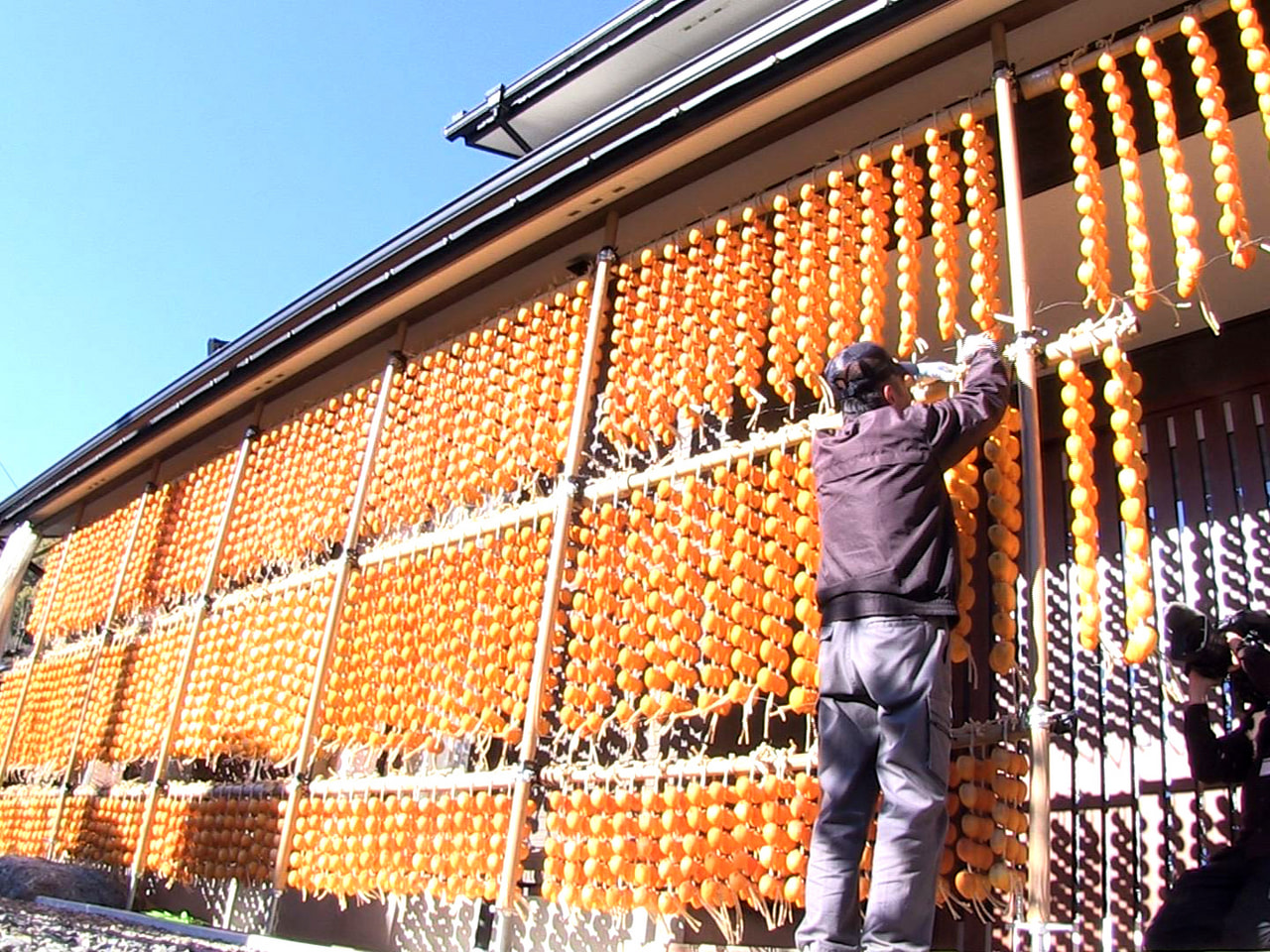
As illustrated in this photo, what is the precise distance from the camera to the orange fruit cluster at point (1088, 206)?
3539 mm

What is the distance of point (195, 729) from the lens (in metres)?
6.90

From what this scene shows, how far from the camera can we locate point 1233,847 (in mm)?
3914

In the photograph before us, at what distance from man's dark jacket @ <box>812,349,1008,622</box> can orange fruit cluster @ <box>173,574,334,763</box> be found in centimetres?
359

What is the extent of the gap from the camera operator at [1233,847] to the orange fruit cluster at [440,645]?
2.59 metres

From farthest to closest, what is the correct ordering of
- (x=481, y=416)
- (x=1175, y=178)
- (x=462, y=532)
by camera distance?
(x=481, y=416) < (x=462, y=532) < (x=1175, y=178)

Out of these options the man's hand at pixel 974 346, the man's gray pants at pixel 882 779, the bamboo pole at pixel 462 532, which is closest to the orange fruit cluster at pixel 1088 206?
the man's hand at pixel 974 346

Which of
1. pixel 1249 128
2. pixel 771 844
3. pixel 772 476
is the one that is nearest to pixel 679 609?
pixel 772 476

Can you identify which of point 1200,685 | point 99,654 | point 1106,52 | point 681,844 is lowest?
point 681,844

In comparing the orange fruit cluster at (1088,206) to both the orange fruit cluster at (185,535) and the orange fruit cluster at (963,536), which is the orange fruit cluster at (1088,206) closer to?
the orange fruit cluster at (963,536)

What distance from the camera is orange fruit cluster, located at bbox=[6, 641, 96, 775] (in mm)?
8797

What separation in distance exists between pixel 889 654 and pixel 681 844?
1.22 meters

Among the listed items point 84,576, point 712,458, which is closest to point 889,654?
point 712,458

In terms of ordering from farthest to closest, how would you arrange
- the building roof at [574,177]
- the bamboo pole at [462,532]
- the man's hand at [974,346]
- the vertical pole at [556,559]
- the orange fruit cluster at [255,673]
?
the orange fruit cluster at [255,673] → the bamboo pole at [462,532] → the vertical pole at [556,559] → the building roof at [574,177] → the man's hand at [974,346]

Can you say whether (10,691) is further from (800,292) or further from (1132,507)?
(1132,507)
